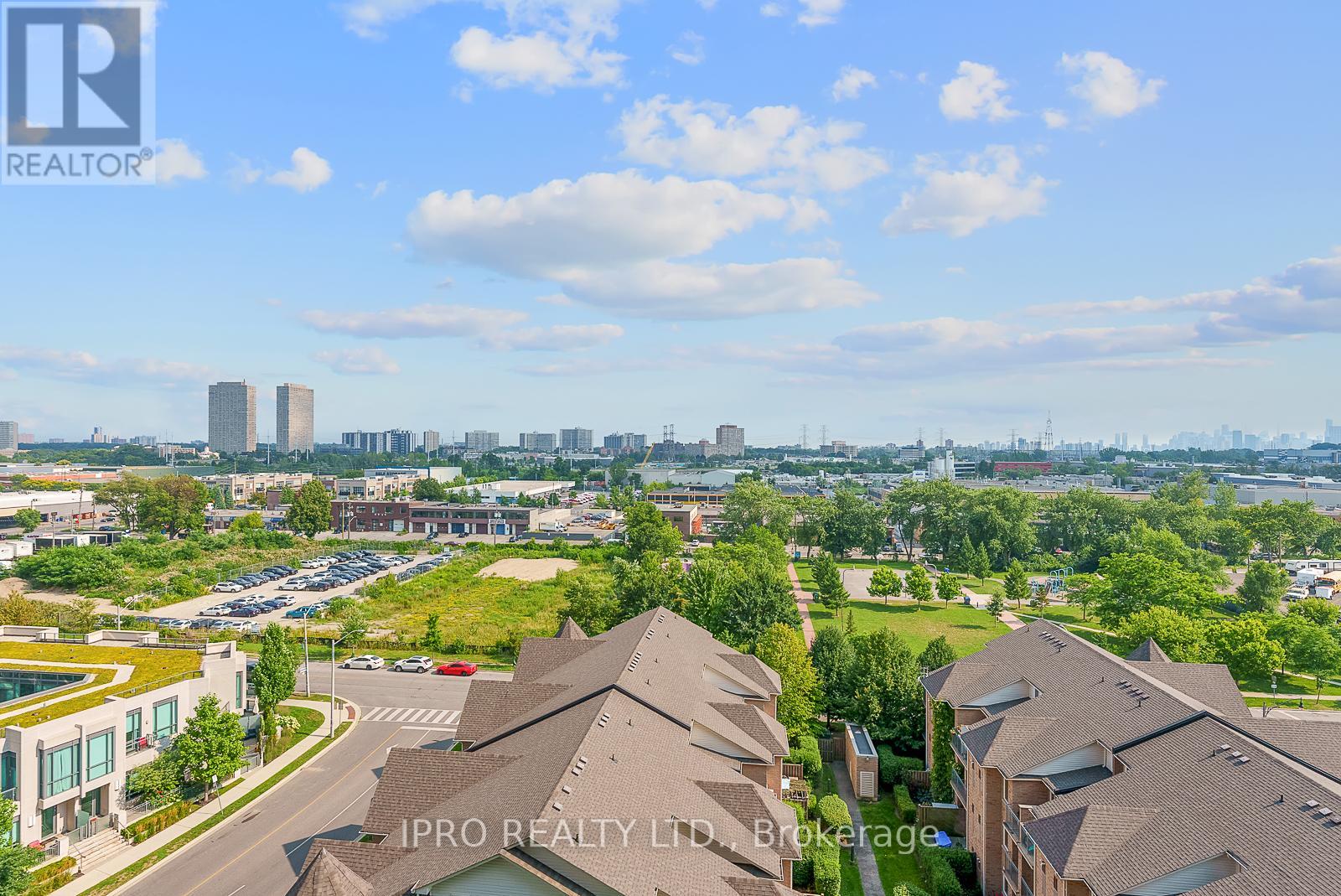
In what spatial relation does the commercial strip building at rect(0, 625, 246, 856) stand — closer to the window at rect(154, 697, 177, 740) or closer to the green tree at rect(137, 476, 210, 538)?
the window at rect(154, 697, 177, 740)

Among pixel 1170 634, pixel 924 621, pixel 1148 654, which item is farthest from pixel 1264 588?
pixel 1148 654

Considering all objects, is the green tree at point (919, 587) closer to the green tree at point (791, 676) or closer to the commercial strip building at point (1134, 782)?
the green tree at point (791, 676)

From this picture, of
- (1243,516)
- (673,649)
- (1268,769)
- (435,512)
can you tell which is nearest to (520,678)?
(673,649)

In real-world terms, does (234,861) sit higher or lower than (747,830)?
lower

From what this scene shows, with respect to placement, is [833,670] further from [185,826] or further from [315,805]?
[185,826]

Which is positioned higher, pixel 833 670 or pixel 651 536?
pixel 651 536

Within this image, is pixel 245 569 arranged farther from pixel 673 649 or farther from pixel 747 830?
pixel 747 830

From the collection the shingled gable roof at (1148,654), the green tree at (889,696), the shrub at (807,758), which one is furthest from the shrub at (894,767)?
the shingled gable roof at (1148,654)
